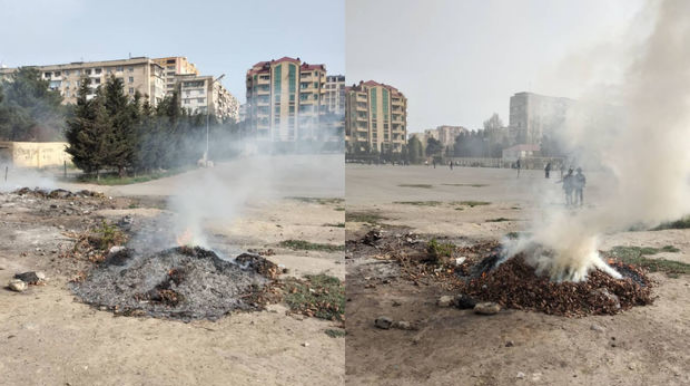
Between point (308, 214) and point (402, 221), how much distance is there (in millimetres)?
3819

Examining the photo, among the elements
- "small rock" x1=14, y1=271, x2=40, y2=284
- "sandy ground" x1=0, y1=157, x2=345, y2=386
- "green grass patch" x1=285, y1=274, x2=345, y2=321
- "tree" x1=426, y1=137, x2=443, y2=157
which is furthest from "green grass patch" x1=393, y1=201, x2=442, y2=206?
"tree" x1=426, y1=137, x2=443, y2=157

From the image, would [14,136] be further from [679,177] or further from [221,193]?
[679,177]

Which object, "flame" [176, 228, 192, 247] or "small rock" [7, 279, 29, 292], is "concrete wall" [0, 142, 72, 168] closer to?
"flame" [176, 228, 192, 247]

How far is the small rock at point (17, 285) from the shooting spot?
23.2ft

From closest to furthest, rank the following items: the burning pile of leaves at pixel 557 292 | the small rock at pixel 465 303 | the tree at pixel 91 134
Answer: the burning pile of leaves at pixel 557 292, the small rock at pixel 465 303, the tree at pixel 91 134

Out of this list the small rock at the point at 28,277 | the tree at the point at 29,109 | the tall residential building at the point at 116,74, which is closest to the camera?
the small rock at the point at 28,277

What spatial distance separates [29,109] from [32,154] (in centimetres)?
936

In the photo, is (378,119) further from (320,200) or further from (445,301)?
(445,301)

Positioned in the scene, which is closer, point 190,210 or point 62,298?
point 62,298

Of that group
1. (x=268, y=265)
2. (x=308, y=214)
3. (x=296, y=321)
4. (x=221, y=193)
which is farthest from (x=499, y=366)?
(x=221, y=193)

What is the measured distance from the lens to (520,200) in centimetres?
2144

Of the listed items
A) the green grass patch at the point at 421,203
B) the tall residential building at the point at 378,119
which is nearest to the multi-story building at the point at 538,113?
the green grass patch at the point at 421,203

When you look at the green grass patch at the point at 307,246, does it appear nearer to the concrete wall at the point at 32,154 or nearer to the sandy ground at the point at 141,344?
the sandy ground at the point at 141,344

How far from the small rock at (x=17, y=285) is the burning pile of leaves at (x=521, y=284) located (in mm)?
5850
